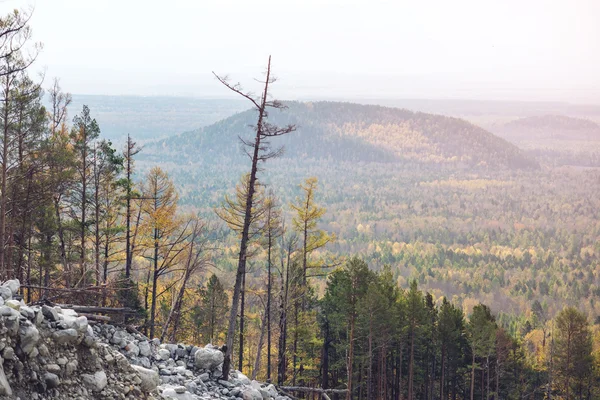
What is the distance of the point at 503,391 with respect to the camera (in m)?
37.5

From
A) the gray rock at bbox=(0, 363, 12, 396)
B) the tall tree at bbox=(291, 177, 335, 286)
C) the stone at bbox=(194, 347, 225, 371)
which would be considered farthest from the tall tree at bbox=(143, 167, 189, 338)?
the gray rock at bbox=(0, 363, 12, 396)

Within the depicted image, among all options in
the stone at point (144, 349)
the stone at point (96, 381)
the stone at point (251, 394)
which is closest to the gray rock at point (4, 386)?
the stone at point (96, 381)

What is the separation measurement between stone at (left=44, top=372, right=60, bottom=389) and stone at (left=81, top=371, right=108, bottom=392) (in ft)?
1.98

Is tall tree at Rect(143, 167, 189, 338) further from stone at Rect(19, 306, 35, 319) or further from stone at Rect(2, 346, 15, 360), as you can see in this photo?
stone at Rect(2, 346, 15, 360)

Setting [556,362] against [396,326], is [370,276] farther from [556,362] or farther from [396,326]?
[556,362]

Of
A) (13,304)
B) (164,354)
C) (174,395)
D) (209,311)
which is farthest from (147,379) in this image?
(209,311)

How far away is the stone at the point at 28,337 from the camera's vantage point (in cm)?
754

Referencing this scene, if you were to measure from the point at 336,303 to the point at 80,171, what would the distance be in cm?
1475

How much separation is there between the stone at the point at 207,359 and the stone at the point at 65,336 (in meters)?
5.51

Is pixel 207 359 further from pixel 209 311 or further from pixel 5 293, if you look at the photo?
pixel 209 311

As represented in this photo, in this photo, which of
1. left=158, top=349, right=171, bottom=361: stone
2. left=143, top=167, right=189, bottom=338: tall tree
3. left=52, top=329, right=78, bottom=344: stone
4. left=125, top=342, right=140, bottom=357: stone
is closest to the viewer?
left=52, top=329, right=78, bottom=344: stone

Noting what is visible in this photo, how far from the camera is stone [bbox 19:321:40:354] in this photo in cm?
754

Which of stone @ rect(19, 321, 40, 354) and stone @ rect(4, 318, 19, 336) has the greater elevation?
stone @ rect(4, 318, 19, 336)

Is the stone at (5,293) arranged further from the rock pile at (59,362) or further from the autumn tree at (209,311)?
the autumn tree at (209,311)
